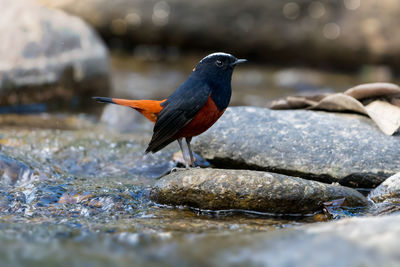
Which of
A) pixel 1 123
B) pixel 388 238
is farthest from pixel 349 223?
pixel 1 123

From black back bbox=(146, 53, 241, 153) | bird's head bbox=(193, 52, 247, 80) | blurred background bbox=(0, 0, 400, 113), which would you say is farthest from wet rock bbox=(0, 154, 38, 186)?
blurred background bbox=(0, 0, 400, 113)

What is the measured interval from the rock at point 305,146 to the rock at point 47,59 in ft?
11.7

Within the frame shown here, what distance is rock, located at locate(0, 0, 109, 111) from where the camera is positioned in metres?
7.46

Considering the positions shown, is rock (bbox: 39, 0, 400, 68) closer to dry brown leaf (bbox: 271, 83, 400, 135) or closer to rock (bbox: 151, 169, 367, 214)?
dry brown leaf (bbox: 271, 83, 400, 135)

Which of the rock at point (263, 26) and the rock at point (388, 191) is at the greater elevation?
the rock at point (263, 26)

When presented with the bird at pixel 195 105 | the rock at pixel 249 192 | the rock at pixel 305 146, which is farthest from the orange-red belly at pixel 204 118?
the rock at pixel 305 146

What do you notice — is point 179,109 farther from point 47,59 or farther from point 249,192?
point 47,59

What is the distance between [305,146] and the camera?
15.8ft

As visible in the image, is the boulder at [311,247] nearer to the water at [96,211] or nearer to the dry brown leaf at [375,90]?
the water at [96,211]

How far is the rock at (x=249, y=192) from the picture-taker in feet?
12.9

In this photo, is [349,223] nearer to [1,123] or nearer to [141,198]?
[141,198]

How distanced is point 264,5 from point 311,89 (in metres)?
2.40

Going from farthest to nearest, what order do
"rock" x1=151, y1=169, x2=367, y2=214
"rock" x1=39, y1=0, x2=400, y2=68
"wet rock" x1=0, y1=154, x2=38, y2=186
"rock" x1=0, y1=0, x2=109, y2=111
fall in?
"rock" x1=39, y1=0, x2=400, y2=68 → "rock" x1=0, y1=0, x2=109, y2=111 → "wet rock" x1=0, y1=154, x2=38, y2=186 → "rock" x1=151, y1=169, x2=367, y2=214

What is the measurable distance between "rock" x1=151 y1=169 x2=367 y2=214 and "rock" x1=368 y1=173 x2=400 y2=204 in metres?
0.33
